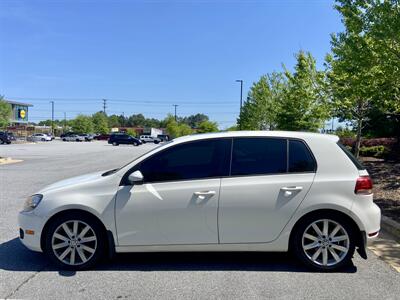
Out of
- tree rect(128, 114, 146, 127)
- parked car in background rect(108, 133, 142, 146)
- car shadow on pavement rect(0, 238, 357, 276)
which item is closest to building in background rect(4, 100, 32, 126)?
parked car in background rect(108, 133, 142, 146)

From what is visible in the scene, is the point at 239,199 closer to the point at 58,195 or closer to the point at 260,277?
the point at 260,277

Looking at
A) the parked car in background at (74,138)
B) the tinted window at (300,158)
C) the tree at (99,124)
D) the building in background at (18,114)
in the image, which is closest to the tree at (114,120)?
the tree at (99,124)

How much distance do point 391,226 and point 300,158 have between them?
106 inches

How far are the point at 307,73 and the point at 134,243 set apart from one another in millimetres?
15812

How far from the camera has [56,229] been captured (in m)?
4.67

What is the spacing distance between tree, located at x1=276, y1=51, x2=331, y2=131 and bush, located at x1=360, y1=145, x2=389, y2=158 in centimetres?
305

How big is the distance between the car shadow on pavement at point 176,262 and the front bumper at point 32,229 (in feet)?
0.92

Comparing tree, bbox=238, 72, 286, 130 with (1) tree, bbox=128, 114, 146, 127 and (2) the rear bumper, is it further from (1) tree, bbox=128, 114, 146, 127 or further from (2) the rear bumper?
(1) tree, bbox=128, 114, 146, 127

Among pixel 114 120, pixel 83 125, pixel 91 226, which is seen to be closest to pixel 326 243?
pixel 91 226

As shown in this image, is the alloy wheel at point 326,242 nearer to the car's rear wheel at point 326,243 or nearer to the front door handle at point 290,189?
the car's rear wheel at point 326,243

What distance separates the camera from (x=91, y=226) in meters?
4.65

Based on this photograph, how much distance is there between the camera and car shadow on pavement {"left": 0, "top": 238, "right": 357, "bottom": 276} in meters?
4.68

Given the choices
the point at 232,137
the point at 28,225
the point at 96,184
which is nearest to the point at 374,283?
the point at 232,137

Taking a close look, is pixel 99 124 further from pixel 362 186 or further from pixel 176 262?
pixel 362 186
